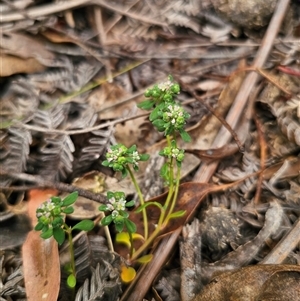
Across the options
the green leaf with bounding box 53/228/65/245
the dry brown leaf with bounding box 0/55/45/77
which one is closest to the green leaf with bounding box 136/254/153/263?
the green leaf with bounding box 53/228/65/245

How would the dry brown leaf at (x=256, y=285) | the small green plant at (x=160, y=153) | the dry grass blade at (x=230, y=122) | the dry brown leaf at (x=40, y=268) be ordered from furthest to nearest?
the dry grass blade at (x=230, y=122) → the dry brown leaf at (x=40, y=268) → the small green plant at (x=160, y=153) → the dry brown leaf at (x=256, y=285)

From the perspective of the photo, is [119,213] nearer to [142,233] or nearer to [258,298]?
[142,233]

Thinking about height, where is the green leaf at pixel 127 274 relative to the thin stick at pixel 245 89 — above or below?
below

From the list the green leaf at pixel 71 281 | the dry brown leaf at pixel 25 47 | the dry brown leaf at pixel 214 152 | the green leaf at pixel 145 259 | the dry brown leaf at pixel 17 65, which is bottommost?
the green leaf at pixel 145 259

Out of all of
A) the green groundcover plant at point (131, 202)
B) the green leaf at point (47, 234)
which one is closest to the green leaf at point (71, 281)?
the green groundcover plant at point (131, 202)

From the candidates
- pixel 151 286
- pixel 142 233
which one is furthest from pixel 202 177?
pixel 151 286

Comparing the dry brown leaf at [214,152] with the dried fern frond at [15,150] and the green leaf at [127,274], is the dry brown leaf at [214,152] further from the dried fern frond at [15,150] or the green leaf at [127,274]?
the dried fern frond at [15,150]

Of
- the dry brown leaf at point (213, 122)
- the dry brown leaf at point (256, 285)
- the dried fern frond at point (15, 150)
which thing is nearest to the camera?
the dry brown leaf at point (256, 285)

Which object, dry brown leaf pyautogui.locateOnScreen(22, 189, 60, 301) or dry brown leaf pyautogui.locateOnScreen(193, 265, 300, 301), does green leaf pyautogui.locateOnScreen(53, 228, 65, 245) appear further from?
dry brown leaf pyautogui.locateOnScreen(193, 265, 300, 301)

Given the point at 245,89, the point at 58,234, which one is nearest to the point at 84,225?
the point at 58,234
